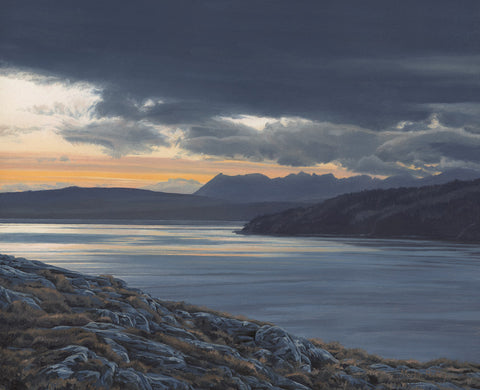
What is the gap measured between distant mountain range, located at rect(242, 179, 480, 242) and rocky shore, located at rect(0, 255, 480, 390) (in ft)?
353

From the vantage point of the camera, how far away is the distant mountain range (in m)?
128

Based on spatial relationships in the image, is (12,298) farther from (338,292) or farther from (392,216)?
(392,216)

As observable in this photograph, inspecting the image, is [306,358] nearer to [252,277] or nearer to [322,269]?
[252,277]

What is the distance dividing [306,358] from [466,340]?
6015 mm

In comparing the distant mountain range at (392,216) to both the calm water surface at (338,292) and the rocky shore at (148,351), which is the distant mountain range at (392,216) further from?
the rocky shore at (148,351)

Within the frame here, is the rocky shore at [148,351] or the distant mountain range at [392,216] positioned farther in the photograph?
the distant mountain range at [392,216]

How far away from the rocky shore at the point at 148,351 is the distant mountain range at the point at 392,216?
353ft

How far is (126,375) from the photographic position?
9.98 metres

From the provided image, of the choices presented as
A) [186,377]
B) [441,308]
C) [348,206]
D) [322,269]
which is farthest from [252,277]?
[348,206]

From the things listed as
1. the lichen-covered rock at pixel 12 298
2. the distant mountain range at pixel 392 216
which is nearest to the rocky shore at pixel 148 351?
the lichen-covered rock at pixel 12 298

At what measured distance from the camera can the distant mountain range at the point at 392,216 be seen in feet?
420

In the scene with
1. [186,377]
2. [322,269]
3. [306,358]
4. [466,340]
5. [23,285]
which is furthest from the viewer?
[322,269]

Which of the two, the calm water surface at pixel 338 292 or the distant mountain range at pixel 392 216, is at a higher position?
the distant mountain range at pixel 392 216

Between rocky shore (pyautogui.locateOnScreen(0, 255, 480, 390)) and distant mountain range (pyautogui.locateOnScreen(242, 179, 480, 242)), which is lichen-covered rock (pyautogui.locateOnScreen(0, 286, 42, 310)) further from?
distant mountain range (pyautogui.locateOnScreen(242, 179, 480, 242))
